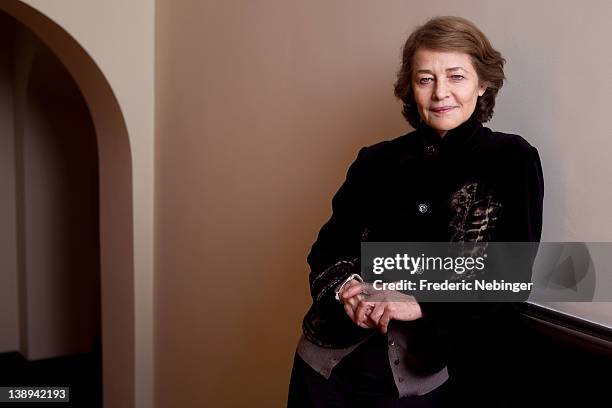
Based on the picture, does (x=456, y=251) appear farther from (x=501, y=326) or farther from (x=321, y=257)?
(x=321, y=257)

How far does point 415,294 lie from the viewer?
4.80ft

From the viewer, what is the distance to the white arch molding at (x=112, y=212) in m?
3.45

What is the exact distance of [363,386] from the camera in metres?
1.54

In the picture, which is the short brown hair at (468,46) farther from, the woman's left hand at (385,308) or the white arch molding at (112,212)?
the white arch molding at (112,212)

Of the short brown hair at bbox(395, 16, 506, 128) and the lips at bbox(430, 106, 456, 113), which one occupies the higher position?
the short brown hair at bbox(395, 16, 506, 128)

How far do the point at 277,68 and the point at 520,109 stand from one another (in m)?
1.21

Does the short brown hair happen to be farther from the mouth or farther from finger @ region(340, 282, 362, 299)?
finger @ region(340, 282, 362, 299)

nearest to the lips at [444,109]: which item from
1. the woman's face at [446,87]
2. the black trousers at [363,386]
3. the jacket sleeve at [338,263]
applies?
the woman's face at [446,87]

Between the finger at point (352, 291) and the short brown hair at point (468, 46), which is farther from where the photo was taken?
the finger at point (352, 291)

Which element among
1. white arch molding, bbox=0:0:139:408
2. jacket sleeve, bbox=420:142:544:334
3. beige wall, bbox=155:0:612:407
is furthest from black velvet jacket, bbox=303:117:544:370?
white arch molding, bbox=0:0:139:408

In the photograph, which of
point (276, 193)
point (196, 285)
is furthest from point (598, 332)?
point (196, 285)

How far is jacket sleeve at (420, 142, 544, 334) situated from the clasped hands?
0.24ft

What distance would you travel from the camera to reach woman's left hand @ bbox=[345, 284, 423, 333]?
1419 mm

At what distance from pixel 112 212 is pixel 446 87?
2.75 metres
